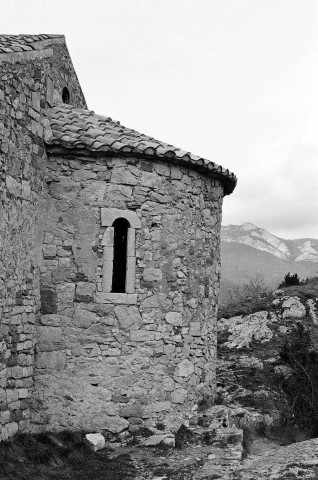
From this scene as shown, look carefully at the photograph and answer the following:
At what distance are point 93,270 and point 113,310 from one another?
0.69 meters

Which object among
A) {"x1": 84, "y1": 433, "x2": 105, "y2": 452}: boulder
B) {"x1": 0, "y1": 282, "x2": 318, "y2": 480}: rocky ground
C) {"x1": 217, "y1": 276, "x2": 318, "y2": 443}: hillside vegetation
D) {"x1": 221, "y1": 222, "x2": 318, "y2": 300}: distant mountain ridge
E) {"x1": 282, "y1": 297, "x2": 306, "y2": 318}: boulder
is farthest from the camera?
{"x1": 221, "y1": 222, "x2": 318, "y2": 300}: distant mountain ridge

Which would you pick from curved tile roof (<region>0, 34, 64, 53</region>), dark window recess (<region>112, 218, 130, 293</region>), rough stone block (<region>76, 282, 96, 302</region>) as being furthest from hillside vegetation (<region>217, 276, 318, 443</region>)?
curved tile roof (<region>0, 34, 64, 53</region>)

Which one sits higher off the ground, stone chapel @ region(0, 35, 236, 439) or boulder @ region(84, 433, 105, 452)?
stone chapel @ region(0, 35, 236, 439)

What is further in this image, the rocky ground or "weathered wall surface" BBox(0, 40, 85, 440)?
"weathered wall surface" BBox(0, 40, 85, 440)

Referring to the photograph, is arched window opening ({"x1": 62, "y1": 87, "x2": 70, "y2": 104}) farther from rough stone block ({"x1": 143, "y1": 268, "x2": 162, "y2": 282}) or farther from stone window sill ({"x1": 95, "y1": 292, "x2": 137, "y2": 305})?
stone window sill ({"x1": 95, "y1": 292, "x2": 137, "y2": 305})

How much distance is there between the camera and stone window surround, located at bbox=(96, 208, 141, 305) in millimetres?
8180

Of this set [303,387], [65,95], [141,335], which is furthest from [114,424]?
[65,95]

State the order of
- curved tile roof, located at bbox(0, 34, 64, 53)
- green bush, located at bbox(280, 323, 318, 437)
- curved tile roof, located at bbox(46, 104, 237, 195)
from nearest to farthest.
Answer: curved tile roof, located at bbox(0, 34, 64, 53), curved tile roof, located at bbox(46, 104, 237, 195), green bush, located at bbox(280, 323, 318, 437)

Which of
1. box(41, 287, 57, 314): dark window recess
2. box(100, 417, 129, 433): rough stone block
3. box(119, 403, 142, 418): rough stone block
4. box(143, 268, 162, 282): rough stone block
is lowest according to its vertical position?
box(100, 417, 129, 433): rough stone block

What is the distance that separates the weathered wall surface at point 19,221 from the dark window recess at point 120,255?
1175mm

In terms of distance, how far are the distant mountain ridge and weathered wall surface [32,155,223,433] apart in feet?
248

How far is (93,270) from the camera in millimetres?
8203

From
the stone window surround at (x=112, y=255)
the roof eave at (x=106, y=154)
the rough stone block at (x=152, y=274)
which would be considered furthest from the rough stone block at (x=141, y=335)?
the roof eave at (x=106, y=154)

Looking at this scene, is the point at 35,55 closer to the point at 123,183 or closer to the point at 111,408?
the point at 123,183
